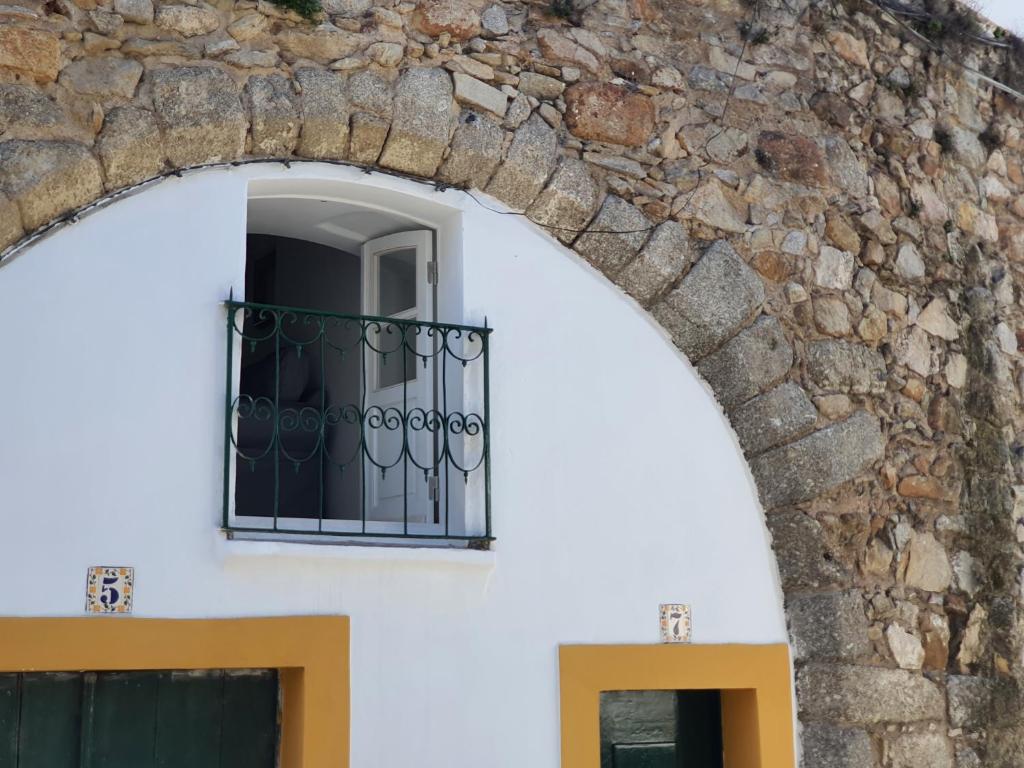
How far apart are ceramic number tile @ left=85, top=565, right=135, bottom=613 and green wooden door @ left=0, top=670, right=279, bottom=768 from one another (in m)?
0.23

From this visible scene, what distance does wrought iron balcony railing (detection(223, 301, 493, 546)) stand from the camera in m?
4.38

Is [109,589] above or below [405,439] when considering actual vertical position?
below

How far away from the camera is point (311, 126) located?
15.0 feet

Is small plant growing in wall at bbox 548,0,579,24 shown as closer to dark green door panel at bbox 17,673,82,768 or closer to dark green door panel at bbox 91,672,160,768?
dark green door panel at bbox 91,672,160,768

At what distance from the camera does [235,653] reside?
→ 4.12 meters

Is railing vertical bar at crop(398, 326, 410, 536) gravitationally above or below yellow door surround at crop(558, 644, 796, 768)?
above

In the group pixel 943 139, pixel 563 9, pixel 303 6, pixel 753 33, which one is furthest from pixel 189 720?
pixel 943 139

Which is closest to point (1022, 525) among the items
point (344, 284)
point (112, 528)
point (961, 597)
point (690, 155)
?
point (961, 597)

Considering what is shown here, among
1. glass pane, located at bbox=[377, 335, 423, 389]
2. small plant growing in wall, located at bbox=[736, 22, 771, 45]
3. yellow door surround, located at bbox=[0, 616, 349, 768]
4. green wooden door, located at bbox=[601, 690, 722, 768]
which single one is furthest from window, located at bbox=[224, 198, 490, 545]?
small plant growing in wall, located at bbox=[736, 22, 771, 45]

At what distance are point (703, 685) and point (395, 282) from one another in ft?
6.46

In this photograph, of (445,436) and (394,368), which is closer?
(445,436)

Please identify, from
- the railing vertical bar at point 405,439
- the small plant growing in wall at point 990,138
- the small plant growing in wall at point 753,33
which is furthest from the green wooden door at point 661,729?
the small plant growing in wall at point 990,138

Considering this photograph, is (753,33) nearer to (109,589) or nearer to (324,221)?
(324,221)

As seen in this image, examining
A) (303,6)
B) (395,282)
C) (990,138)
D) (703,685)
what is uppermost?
(990,138)
